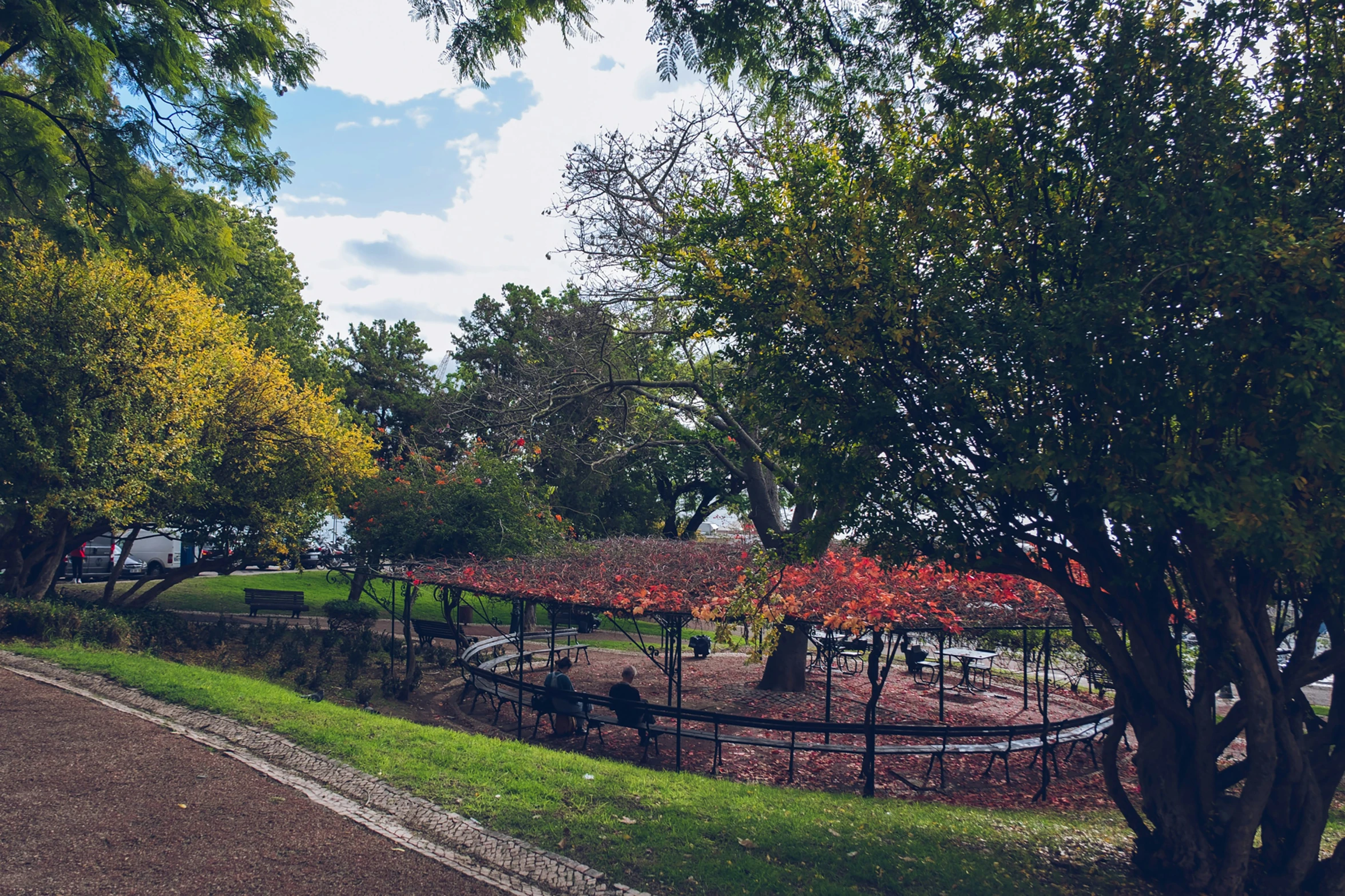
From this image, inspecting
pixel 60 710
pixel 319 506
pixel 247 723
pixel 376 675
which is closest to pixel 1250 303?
pixel 247 723

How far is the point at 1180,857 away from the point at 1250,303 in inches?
179

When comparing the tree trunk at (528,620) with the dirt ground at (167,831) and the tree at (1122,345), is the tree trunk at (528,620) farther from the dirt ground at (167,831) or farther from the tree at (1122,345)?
the tree at (1122,345)

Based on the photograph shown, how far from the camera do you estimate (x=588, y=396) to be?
1592 cm

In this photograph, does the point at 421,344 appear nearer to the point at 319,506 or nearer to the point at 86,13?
the point at 319,506

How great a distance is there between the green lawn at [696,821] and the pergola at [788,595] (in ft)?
6.39

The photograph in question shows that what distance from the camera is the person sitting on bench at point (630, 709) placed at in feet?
34.0

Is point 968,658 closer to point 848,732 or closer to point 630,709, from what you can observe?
point 848,732

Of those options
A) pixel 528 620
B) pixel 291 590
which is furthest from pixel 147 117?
pixel 291 590

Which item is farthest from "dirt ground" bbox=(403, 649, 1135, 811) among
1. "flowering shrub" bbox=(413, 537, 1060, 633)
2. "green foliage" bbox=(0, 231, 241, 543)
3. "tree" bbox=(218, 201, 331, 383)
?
"tree" bbox=(218, 201, 331, 383)

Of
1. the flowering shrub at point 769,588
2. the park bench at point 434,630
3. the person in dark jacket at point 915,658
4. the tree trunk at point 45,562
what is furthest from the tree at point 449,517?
the person in dark jacket at point 915,658

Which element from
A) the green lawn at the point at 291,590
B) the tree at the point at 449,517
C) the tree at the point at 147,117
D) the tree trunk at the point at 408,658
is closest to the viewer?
the tree at the point at 147,117

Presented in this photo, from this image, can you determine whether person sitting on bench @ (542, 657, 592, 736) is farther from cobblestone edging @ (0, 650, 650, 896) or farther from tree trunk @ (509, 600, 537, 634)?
tree trunk @ (509, 600, 537, 634)

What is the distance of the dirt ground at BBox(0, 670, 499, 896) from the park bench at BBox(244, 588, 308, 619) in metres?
13.6

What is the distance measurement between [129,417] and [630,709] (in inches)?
433
